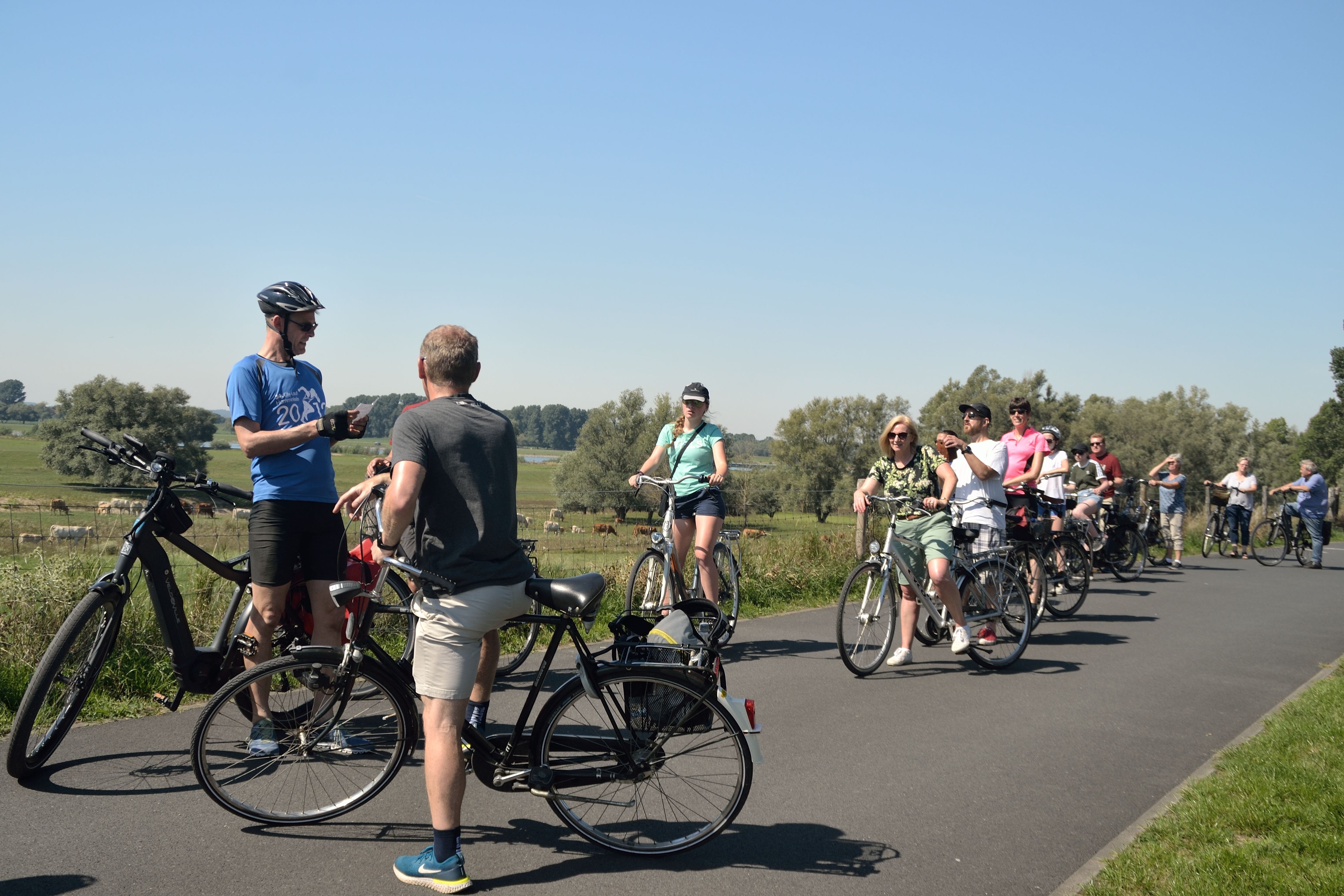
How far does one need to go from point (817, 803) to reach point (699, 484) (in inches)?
153

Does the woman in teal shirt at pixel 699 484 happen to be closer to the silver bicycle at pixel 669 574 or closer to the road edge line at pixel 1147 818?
the silver bicycle at pixel 669 574

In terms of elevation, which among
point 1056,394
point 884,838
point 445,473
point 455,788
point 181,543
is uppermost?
point 1056,394

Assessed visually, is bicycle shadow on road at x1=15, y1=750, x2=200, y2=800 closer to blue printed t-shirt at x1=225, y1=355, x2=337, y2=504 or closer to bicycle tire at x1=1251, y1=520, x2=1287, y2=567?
blue printed t-shirt at x1=225, y1=355, x2=337, y2=504

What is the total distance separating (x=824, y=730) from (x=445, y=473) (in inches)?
128

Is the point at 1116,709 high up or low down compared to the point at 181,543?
down

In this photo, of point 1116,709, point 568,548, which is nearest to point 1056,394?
point 568,548

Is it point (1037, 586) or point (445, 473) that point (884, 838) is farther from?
point (1037, 586)

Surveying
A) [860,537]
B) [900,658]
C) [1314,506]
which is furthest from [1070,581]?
[1314,506]

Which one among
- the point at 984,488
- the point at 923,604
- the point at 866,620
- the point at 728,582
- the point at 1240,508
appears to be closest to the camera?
the point at 866,620

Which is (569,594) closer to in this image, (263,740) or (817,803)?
(263,740)

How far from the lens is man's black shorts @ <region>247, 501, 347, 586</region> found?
4500 millimetres

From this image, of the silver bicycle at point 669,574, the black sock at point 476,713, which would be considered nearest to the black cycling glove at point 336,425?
the black sock at point 476,713

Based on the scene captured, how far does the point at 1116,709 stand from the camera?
6.44m

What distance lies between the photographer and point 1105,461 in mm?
14234
